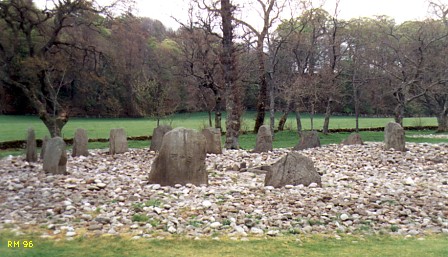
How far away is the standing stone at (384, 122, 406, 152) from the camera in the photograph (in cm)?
1680

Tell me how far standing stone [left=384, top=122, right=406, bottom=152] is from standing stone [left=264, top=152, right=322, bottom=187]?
8049mm

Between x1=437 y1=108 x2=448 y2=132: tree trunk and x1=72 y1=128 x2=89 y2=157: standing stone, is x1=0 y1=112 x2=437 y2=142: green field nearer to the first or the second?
x1=437 y1=108 x2=448 y2=132: tree trunk

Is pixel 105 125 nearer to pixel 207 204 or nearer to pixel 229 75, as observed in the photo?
pixel 229 75

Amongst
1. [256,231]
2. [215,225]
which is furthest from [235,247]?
[215,225]

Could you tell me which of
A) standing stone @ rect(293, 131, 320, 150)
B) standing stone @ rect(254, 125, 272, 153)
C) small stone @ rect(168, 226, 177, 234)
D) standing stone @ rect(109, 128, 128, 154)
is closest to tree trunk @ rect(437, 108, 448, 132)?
standing stone @ rect(293, 131, 320, 150)

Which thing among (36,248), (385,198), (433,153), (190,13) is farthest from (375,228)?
(190,13)

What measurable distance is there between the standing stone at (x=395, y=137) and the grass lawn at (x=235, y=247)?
10976 mm

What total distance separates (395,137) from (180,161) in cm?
1024

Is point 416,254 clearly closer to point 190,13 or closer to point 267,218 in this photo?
point 267,218

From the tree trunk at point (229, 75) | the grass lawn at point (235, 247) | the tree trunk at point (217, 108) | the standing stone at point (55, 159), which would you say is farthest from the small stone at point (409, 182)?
the tree trunk at point (217, 108)

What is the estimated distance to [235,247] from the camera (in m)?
5.90

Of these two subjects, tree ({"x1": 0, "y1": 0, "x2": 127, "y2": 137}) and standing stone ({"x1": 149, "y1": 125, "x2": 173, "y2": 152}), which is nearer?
standing stone ({"x1": 149, "y1": 125, "x2": 173, "y2": 152})

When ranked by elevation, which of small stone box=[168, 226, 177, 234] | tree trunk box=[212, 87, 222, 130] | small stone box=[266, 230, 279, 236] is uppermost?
tree trunk box=[212, 87, 222, 130]

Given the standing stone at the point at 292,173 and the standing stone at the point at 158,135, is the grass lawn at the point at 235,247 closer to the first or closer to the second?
the standing stone at the point at 292,173
